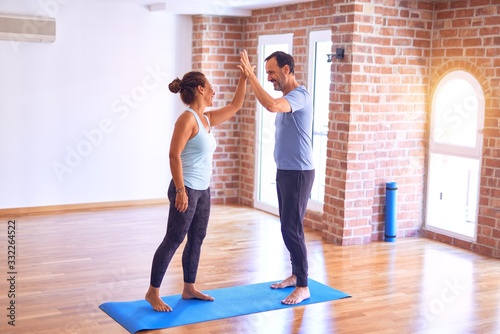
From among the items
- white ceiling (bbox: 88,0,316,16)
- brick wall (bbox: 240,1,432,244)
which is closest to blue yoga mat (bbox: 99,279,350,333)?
brick wall (bbox: 240,1,432,244)

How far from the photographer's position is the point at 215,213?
23.9ft

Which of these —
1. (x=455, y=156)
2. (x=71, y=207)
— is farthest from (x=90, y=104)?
(x=455, y=156)

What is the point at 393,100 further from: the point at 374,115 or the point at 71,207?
the point at 71,207

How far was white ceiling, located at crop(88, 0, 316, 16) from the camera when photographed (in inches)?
271

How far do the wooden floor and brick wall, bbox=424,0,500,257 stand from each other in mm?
258

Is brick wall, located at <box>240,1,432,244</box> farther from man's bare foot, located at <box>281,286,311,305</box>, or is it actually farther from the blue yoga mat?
man's bare foot, located at <box>281,286,311,305</box>

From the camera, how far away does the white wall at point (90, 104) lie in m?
6.86

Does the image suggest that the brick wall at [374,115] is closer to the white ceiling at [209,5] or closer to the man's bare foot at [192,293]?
the white ceiling at [209,5]

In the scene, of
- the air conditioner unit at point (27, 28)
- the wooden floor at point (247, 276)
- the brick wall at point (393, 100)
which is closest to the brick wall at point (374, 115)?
the brick wall at point (393, 100)

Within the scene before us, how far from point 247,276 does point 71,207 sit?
9.77 feet

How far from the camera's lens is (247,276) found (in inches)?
195

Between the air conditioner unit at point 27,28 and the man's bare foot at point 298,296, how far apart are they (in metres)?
4.01

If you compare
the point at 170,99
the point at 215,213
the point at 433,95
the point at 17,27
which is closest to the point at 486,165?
the point at 433,95

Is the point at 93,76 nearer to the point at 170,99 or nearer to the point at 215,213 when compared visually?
the point at 170,99
